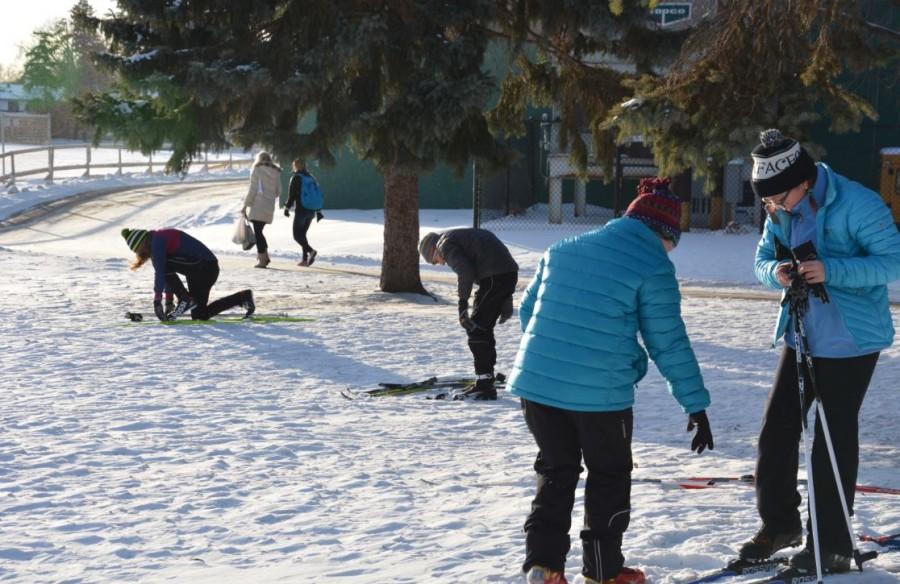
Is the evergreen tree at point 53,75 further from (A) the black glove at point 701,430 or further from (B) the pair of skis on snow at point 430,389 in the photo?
(A) the black glove at point 701,430

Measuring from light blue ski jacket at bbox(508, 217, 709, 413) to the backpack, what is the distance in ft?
48.7

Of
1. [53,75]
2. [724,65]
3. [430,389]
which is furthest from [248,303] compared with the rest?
[53,75]

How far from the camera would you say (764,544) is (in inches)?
205

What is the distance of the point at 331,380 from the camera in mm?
10508

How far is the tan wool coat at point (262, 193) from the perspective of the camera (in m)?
19.5

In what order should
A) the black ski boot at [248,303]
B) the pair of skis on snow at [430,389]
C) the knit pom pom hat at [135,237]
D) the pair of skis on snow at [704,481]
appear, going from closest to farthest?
the pair of skis on snow at [704,481], the pair of skis on snow at [430,389], the knit pom pom hat at [135,237], the black ski boot at [248,303]

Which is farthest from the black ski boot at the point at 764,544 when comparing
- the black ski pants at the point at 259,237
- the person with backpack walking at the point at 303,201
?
the black ski pants at the point at 259,237

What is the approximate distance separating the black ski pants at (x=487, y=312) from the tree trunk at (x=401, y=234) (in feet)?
20.6

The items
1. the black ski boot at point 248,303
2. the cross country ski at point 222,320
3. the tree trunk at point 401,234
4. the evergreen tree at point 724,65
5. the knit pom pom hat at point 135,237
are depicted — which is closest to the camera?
the evergreen tree at point 724,65

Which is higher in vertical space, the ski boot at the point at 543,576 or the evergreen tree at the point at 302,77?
the evergreen tree at the point at 302,77

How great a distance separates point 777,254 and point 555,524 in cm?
149

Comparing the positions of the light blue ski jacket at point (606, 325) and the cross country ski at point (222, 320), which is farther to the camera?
the cross country ski at point (222, 320)

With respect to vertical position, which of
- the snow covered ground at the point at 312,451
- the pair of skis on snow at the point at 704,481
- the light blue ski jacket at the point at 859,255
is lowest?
the snow covered ground at the point at 312,451

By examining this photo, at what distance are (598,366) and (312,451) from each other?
11.7 feet
